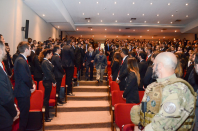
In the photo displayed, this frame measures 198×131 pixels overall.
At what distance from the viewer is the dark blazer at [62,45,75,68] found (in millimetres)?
5705

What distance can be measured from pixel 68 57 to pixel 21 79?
2.99 meters

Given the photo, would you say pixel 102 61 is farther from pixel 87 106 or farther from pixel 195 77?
pixel 195 77

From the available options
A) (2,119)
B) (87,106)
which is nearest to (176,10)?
(87,106)

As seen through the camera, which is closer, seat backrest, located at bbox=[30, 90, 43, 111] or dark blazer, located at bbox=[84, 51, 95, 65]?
seat backrest, located at bbox=[30, 90, 43, 111]

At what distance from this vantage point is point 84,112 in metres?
4.82

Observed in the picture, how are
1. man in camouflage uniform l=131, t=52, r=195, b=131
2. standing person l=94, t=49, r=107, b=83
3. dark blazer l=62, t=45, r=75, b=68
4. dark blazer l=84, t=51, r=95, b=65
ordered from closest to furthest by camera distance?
man in camouflage uniform l=131, t=52, r=195, b=131 < dark blazer l=62, t=45, r=75, b=68 < standing person l=94, t=49, r=107, b=83 < dark blazer l=84, t=51, r=95, b=65

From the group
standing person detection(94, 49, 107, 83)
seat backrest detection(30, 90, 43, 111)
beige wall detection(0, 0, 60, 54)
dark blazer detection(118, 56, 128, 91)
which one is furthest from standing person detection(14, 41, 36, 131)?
standing person detection(94, 49, 107, 83)

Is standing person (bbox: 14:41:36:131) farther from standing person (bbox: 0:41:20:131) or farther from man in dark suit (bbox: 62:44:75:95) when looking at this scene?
man in dark suit (bbox: 62:44:75:95)

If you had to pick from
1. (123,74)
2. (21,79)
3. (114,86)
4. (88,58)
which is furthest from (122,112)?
(88,58)

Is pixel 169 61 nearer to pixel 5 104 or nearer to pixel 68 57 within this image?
pixel 5 104

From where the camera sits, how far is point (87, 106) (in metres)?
4.96

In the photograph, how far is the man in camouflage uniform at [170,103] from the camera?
116 centimetres

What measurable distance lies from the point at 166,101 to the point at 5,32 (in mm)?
6138

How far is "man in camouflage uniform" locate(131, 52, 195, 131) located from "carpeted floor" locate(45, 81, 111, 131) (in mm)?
2992
